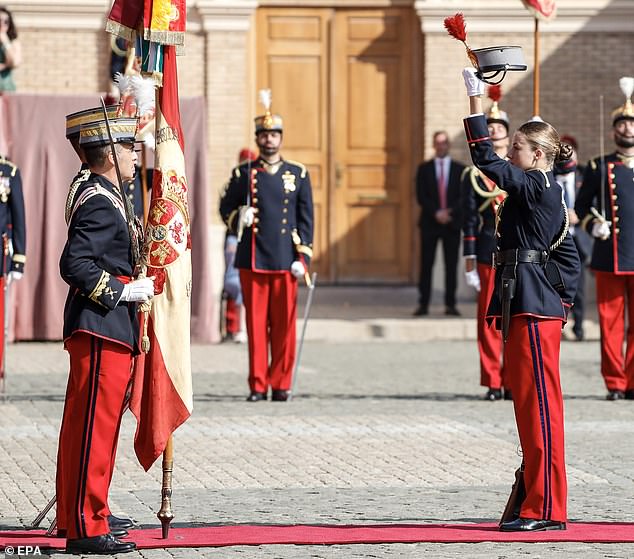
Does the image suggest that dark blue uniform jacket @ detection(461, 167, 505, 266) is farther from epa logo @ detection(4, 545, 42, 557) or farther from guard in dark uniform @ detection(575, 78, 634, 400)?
epa logo @ detection(4, 545, 42, 557)

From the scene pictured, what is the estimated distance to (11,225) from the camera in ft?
42.9

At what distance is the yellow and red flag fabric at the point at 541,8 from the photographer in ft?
41.4

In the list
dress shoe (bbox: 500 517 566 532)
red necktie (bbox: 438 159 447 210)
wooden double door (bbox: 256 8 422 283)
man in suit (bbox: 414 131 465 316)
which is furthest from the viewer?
wooden double door (bbox: 256 8 422 283)

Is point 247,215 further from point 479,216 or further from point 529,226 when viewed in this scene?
point 529,226

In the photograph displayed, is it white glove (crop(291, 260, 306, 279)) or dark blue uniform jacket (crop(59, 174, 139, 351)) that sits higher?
dark blue uniform jacket (crop(59, 174, 139, 351))

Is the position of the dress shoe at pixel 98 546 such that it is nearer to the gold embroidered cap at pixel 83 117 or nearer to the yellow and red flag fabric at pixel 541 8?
the gold embroidered cap at pixel 83 117

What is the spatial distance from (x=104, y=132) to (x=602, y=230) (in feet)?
21.2

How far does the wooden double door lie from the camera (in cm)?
2147

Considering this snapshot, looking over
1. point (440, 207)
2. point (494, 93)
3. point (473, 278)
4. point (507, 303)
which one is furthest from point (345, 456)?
point (440, 207)

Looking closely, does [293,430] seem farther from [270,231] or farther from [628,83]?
[628,83]

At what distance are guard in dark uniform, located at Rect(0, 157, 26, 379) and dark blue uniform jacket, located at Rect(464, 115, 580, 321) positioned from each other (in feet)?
18.8

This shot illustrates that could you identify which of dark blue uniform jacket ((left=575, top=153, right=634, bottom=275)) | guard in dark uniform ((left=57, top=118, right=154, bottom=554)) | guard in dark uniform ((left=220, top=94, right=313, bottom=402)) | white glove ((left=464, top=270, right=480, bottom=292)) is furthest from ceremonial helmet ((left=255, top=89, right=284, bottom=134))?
guard in dark uniform ((left=57, top=118, right=154, bottom=554))

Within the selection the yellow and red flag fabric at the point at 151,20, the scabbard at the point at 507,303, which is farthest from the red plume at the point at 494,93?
the yellow and red flag fabric at the point at 151,20

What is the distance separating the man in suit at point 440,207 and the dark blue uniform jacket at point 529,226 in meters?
11.1
